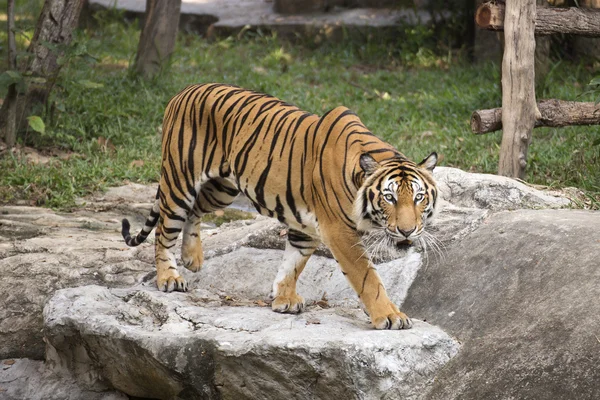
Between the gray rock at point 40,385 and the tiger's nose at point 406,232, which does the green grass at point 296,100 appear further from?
the tiger's nose at point 406,232

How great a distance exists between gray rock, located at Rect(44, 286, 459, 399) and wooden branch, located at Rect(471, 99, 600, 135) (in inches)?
96.2

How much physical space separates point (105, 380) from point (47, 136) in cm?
430

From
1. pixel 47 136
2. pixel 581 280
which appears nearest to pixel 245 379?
pixel 581 280

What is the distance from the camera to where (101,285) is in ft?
17.7

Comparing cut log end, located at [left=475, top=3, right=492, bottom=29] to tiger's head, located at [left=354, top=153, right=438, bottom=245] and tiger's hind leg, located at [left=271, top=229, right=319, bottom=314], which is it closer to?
tiger's hind leg, located at [left=271, top=229, right=319, bottom=314]

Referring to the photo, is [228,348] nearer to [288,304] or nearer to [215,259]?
[288,304]

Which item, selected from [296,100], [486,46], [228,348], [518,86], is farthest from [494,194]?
[486,46]

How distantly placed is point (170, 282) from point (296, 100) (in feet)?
16.6

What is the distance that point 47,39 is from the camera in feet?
27.0

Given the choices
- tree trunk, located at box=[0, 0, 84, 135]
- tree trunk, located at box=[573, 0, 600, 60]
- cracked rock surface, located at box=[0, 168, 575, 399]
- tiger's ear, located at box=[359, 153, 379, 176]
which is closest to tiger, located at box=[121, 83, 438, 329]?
tiger's ear, located at box=[359, 153, 379, 176]

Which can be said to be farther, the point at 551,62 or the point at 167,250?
the point at 551,62

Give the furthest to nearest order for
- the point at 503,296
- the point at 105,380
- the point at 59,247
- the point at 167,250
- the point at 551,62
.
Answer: the point at 551,62 < the point at 59,247 < the point at 167,250 < the point at 105,380 < the point at 503,296

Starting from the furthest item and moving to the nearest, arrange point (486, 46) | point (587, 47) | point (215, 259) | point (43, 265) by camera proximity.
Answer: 1. point (486, 46)
2. point (587, 47)
3. point (215, 259)
4. point (43, 265)

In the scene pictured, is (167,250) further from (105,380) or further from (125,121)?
(125,121)
